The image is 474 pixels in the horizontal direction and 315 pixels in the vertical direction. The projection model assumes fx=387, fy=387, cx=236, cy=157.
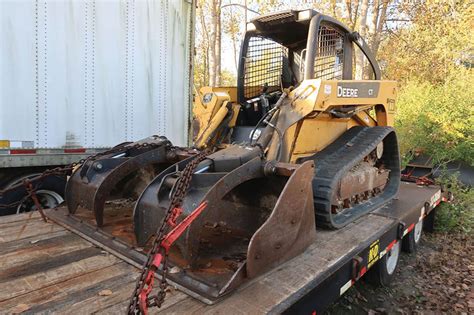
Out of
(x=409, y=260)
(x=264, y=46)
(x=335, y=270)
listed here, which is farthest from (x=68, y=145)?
(x=409, y=260)

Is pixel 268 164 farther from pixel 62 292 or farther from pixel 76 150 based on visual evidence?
pixel 76 150

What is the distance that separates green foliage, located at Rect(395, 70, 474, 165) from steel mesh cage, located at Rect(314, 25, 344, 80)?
489 cm

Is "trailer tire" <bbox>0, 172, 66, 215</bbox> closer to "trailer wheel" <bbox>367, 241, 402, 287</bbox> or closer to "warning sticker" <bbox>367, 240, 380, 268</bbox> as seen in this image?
"warning sticker" <bbox>367, 240, 380, 268</bbox>

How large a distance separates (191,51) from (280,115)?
243 centimetres

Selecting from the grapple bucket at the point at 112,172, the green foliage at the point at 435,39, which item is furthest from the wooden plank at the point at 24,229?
the green foliage at the point at 435,39

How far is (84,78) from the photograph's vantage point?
464cm

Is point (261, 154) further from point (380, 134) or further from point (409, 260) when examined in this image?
→ point (409, 260)

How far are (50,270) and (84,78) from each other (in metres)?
2.83

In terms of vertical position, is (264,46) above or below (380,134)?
above

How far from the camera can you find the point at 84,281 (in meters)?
2.33

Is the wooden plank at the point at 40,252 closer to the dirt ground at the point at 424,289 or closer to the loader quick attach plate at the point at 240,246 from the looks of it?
the loader quick attach plate at the point at 240,246

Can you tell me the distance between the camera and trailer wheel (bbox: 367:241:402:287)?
4215 millimetres

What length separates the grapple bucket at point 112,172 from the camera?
328 cm

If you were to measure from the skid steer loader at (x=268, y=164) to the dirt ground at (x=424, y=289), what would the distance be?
3.08ft
